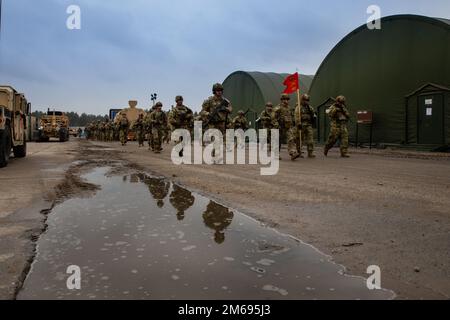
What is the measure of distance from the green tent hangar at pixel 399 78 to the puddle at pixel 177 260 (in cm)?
1548

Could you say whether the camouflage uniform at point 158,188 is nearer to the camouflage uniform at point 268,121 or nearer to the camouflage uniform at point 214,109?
the camouflage uniform at point 214,109

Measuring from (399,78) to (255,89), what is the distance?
1667 cm

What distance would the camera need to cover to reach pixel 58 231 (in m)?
3.90

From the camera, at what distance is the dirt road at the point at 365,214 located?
2.92 meters

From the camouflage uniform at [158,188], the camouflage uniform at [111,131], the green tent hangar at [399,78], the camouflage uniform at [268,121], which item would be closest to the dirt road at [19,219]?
the camouflage uniform at [158,188]

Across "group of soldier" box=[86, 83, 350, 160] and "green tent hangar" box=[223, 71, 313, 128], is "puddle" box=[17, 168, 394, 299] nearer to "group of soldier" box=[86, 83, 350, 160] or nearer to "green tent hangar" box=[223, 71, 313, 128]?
"group of soldier" box=[86, 83, 350, 160]

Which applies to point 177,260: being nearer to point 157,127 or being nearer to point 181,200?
point 181,200

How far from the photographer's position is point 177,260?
10.1 feet

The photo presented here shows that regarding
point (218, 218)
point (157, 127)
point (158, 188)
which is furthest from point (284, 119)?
point (218, 218)

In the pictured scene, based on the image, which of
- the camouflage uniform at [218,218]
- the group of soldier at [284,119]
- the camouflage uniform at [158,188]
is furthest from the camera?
the group of soldier at [284,119]

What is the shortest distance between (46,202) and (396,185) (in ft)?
17.2

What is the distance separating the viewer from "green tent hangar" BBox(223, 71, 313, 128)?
34.2 meters

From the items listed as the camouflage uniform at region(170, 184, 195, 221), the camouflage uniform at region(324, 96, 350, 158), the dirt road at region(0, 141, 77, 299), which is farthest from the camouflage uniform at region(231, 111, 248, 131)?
the camouflage uniform at region(170, 184, 195, 221)
